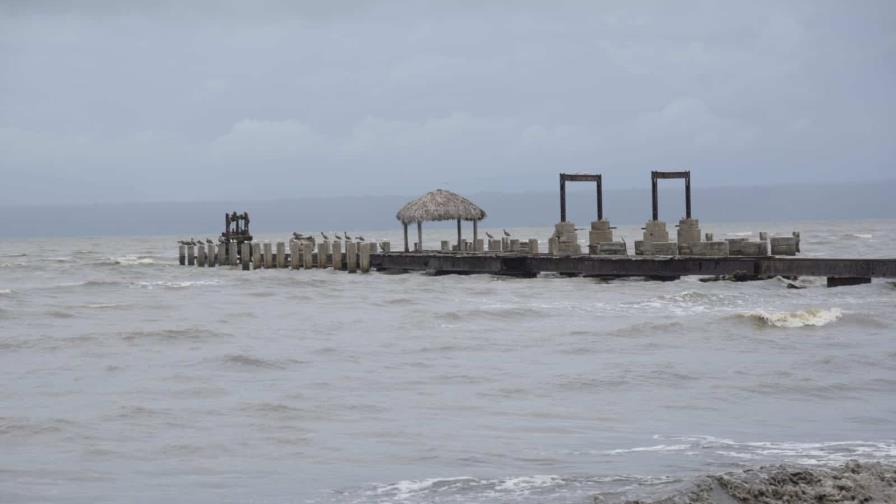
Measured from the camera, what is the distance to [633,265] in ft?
106

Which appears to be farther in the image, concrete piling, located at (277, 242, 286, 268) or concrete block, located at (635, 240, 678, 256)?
concrete piling, located at (277, 242, 286, 268)

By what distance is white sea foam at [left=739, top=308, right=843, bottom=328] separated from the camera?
2239 centimetres

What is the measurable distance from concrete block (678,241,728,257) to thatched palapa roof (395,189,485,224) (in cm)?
1073

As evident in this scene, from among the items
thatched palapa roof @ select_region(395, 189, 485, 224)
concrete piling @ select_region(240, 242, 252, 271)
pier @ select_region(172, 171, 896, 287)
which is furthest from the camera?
concrete piling @ select_region(240, 242, 252, 271)

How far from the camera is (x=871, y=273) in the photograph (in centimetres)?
2762

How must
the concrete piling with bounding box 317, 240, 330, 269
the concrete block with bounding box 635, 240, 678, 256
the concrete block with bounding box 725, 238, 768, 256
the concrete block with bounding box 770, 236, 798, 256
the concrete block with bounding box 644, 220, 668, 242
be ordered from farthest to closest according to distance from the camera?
the concrete piling with bounding box 317, 240, 330, 269 < the concrete block with bounding box 644, 220, 668, 242 < the concrete block with bounding box 635, 240, 678, 256 < the concrete block with bounding box 770, 236, 798, 256 < the concrete block with bounding box 725, 238, 768, 256

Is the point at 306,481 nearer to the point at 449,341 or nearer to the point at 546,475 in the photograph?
the point at 546,475

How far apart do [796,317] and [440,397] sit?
399 inches

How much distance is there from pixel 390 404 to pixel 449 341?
7066 mm

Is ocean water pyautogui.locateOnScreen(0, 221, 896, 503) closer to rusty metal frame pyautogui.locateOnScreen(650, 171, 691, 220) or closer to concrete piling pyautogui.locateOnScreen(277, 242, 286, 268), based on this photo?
rusty metal frame pyautogui.locateOnScreen(650, 171, 691, 220)

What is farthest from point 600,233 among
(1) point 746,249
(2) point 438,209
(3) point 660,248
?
(2) point 438,209

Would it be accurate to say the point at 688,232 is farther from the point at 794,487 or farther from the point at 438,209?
the point at 794,487

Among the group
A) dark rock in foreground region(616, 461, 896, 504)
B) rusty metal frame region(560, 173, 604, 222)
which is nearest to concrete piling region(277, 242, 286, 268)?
rusty metal frame region(560, 173, 604, 222)

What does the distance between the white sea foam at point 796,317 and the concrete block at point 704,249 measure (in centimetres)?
763
